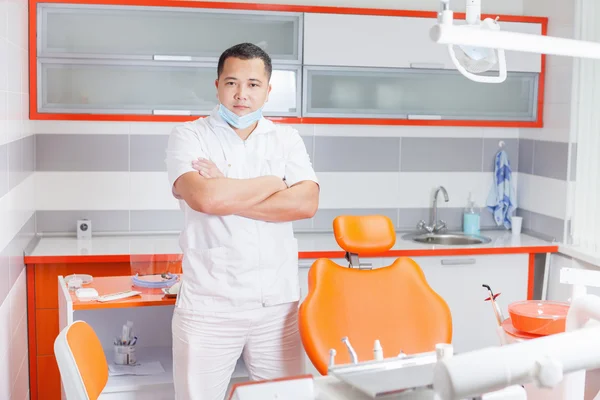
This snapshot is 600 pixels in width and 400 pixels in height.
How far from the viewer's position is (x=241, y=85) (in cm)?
304

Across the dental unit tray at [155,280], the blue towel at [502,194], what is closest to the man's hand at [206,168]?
the dental unit tray at [155,280]

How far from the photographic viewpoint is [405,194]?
196 inches

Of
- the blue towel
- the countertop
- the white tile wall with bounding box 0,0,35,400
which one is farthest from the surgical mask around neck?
the blue towel

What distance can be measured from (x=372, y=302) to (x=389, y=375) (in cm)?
165

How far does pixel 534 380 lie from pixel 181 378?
6.11 ft

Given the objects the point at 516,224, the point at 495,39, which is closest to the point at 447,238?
the point at 516,224

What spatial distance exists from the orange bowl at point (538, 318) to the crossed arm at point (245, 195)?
86 cm

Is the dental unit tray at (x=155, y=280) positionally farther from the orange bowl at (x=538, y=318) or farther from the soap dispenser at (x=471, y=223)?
the soap dispenser at (x=471, y=223)

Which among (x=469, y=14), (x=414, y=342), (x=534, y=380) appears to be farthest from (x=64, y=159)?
(x=534, y=380)

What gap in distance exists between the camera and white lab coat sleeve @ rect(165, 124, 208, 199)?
2.96 meters

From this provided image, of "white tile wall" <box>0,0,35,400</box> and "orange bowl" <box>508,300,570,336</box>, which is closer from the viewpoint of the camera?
"orange bowl" <box>508,300,570,336</box>

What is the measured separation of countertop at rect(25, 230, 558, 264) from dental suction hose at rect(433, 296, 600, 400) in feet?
8.95

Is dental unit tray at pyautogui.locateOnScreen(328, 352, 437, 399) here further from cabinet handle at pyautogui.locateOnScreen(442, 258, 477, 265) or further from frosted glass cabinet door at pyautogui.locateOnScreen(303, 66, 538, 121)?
frosted glass cabinet door at pyautogui.locateOnScreen(303, 66, 538, 121)

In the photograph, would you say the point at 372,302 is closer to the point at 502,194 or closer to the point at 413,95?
the point at 413,95
